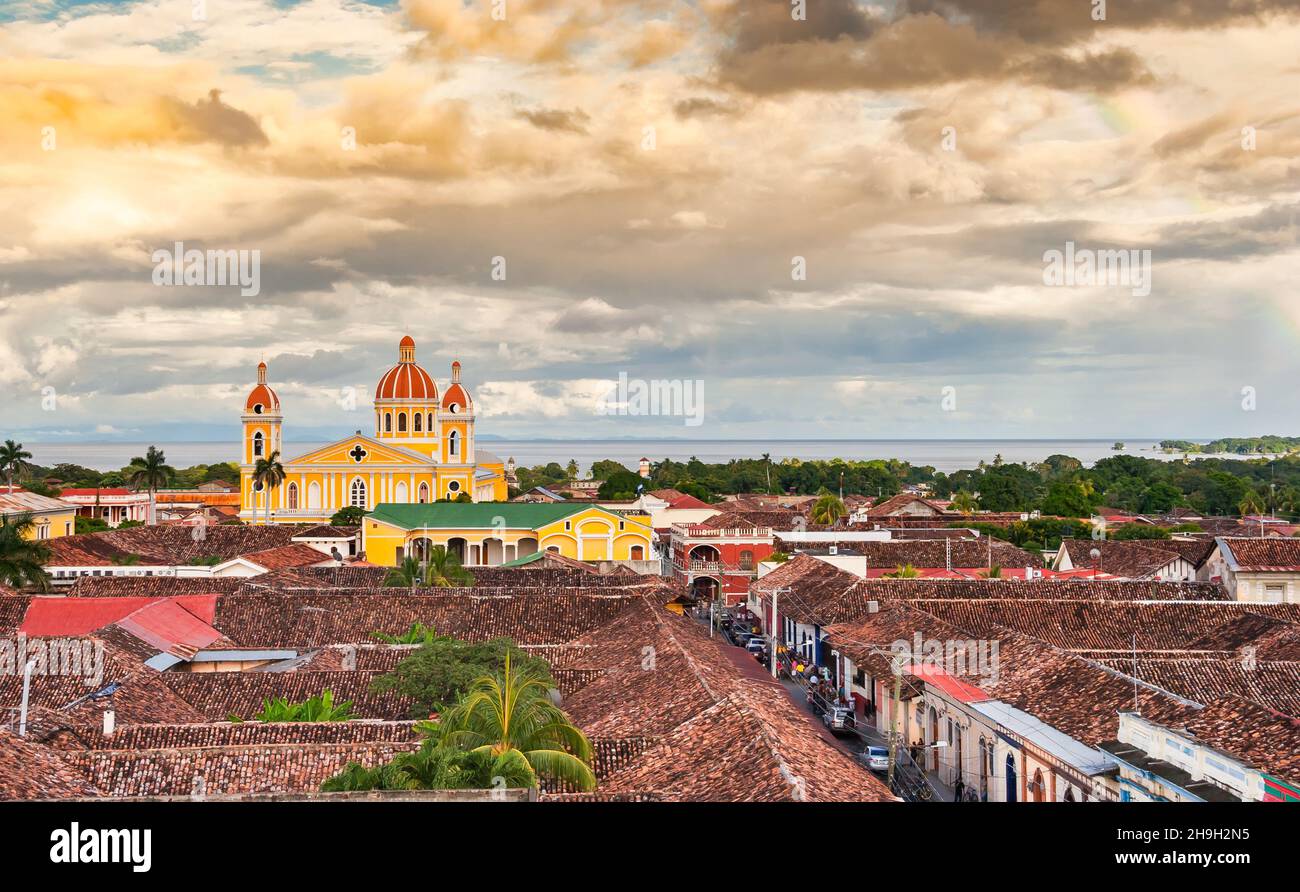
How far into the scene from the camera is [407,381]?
284ft

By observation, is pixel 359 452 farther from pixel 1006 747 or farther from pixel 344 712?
pixel 1006 747

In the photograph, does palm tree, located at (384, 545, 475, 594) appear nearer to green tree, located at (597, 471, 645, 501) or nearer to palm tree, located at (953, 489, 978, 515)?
green tree, located at (597, 471, 645, 501)

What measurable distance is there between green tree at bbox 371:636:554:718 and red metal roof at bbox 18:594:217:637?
10.7 m

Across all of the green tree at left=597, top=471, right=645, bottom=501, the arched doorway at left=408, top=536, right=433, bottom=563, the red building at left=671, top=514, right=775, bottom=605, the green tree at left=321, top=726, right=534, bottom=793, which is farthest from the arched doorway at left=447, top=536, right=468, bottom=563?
the green tree at left=321, top=726, right=534, bottom=793

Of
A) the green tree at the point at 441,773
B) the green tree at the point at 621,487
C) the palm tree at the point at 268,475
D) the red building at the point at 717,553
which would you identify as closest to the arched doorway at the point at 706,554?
the red building at the point at 717,553

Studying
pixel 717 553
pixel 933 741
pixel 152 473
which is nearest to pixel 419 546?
pixel 717 553

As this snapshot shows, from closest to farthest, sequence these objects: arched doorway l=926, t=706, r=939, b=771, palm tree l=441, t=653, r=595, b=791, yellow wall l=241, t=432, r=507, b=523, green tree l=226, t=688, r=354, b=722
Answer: palm tree l=441, t=653, r=595, b=791 → green tree l=226, t=688, r=354, b=722 → arched doorway l=926, t=706, r=939, b=771 → yellow wall l=241, t=432, r=507, b=523

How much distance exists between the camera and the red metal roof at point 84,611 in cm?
3114

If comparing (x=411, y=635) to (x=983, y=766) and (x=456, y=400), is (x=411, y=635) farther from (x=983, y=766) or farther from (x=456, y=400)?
(x=456, y=400)

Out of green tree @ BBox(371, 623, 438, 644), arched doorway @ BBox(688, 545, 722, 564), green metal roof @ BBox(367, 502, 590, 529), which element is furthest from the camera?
green metal roof @ BBox(367, 502, 590, 529)

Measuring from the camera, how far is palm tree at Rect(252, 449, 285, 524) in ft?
253

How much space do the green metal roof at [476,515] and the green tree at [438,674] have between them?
37.0 metres
